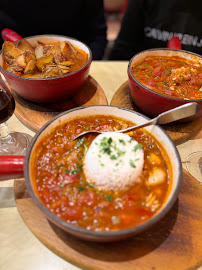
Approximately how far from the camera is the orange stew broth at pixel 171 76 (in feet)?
7.63

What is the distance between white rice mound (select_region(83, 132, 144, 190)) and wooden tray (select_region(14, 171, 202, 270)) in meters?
0.33

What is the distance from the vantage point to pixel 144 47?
14.0 feet

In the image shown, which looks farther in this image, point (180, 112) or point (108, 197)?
point (180, 112)

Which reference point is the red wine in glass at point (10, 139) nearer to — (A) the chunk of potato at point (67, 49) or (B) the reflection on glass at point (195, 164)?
(A) the chunk of potato at point (67, 49)

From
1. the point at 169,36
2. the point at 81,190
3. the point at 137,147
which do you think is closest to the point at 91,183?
the point at 81,190

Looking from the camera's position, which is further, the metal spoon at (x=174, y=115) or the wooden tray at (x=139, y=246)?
the metal spoon at (x=174, y=115)

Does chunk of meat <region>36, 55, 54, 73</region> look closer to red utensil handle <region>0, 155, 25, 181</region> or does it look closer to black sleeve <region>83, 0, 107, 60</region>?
red utensil handle <region>0, 155, 25, 181</region>

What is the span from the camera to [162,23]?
12.6 feet

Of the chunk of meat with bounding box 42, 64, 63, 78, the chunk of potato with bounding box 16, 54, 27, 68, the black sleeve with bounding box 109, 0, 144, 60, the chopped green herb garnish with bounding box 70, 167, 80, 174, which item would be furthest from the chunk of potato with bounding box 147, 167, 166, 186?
the black sleeve with bounding box 109, 0, 144, 60

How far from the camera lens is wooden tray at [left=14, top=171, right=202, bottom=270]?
1420 mm

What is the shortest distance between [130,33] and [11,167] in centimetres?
335

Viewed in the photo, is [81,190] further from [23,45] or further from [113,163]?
[23,45]

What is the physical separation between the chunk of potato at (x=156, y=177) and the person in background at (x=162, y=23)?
2.90m

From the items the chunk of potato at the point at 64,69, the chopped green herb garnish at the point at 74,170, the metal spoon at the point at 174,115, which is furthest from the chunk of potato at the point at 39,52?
the chopped green herb garnish at the point at 74,170
